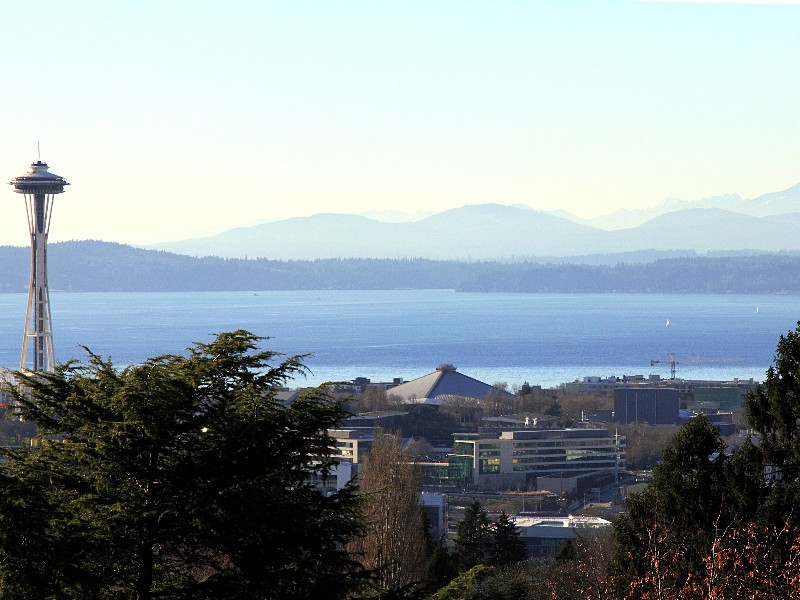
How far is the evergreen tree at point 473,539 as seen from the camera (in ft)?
54.5

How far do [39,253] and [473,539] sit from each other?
2278 centimetres

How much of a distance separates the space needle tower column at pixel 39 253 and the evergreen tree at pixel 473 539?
72.4 feet

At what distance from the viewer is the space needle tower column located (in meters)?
37.1

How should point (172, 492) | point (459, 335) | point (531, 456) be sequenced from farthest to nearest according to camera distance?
point (459, 335)
point (531, 456)
point (172, 492)

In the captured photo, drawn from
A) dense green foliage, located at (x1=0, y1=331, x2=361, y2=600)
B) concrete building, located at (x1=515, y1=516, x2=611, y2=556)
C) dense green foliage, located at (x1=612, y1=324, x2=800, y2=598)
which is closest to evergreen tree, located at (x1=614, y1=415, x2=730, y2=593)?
dense green foliage, located at (x1=612, y1=324, x2=800, y2=598)

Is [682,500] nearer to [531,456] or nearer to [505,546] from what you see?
[505,546]

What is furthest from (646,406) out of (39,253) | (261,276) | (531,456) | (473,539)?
(261,276)

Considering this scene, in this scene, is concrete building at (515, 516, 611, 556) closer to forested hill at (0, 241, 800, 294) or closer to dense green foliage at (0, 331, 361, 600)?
dense green foliage at (0, 331, 361, 600)

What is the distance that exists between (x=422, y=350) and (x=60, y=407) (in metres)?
74.3

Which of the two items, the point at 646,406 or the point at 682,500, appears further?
the point at 646,406

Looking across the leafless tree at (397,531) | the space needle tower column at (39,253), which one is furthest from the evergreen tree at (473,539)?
the space needle tower column at (39,253)

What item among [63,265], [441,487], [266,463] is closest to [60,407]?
[266,463]

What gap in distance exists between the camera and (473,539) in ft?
56.0

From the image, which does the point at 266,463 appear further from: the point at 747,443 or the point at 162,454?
the point at 747,443
